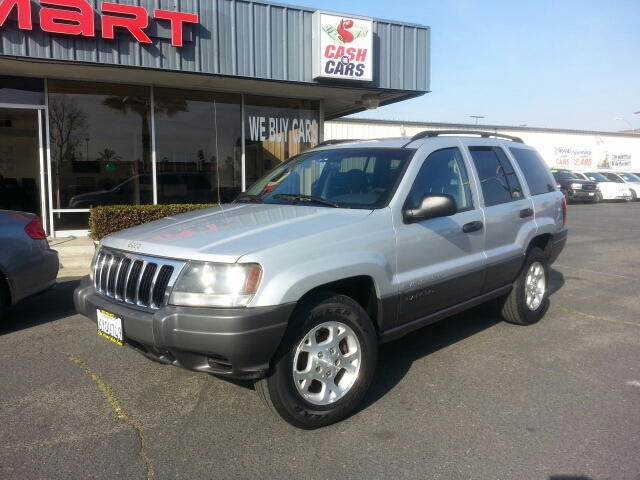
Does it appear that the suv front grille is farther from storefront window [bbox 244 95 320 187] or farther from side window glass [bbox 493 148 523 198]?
storefront window [bbox 244 95 320 187]

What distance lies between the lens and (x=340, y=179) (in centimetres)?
452

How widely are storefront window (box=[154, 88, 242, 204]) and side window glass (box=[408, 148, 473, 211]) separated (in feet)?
26.2

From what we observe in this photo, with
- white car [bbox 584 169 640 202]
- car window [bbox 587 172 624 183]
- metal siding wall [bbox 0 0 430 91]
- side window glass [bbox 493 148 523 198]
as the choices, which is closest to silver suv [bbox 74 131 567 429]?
side window glass [bbox 493 148 523 198]

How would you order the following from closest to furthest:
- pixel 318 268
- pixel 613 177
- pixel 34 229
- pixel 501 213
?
pixel 318 268 → pixel 501 213 → pixel 34 229 → pixel 613 177

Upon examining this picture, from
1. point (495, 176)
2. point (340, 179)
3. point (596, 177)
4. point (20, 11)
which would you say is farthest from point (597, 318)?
point (596, 177)

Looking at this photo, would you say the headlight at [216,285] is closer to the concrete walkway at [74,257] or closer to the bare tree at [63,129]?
the concrete walkway at [74,257]

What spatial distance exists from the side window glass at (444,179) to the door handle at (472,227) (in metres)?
0.15

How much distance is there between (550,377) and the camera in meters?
4.38

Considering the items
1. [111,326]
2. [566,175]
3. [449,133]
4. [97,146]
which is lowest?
[111,326]

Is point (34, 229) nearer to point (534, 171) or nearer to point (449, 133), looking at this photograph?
point (449, 133)

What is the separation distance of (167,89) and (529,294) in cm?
876

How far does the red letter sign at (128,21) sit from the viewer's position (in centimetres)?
895

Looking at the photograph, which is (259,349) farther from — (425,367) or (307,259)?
(425,367)

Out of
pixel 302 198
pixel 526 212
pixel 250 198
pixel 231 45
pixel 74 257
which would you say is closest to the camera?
pixel 302 198
